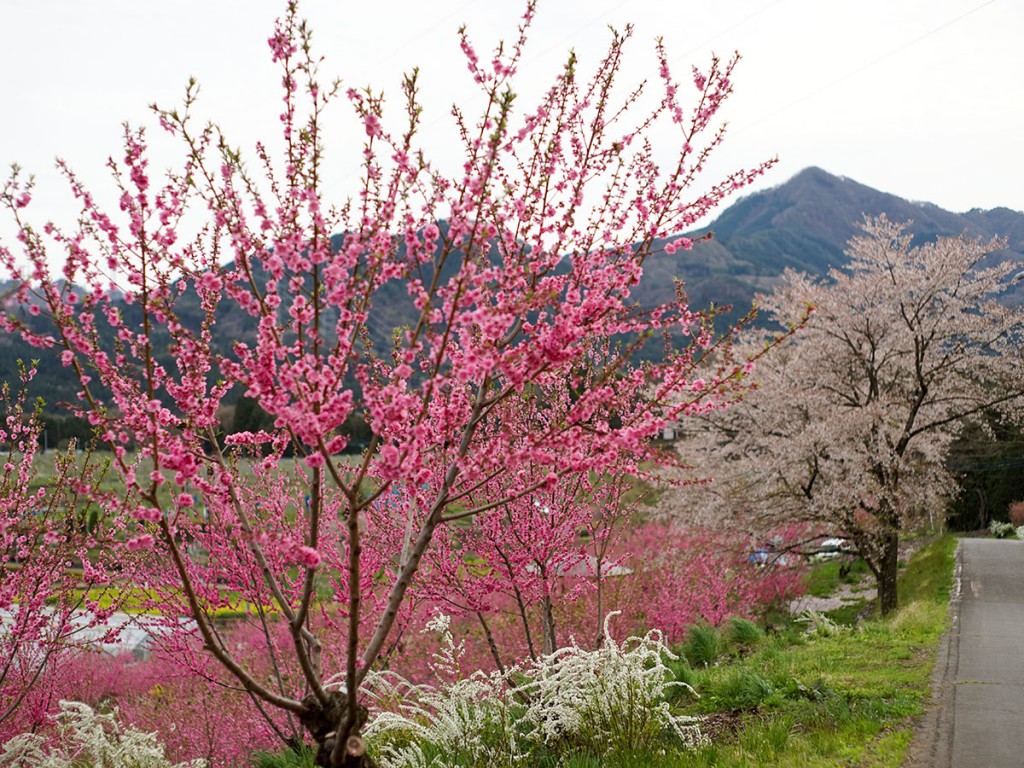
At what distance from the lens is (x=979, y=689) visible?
287 inches

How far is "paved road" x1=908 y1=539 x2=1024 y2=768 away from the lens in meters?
5.48

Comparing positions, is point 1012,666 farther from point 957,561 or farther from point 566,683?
point 957,561

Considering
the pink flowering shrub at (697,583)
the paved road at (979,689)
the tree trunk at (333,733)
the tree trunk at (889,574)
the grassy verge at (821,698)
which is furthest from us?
the tree trunk at (889,574)

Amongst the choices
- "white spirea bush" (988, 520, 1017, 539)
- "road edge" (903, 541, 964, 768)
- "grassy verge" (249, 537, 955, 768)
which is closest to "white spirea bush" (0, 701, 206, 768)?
"grassy verge" (249, 537, 955, 768)

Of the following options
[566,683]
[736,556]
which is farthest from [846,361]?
[566,683]

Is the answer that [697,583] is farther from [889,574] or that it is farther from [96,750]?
[96,750]

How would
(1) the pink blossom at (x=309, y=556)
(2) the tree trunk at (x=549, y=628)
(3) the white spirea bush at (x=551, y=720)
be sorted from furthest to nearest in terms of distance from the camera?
(2) the tree trunk at (x=549, y=628) → (3) the white spirea bush at (x=551, y=720) → (1) the pink blossom at (x=309, y=556)

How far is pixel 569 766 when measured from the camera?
470 cm

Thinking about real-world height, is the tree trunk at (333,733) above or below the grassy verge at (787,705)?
above

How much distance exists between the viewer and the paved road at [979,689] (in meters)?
5.48

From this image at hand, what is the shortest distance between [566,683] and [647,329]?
2899mm

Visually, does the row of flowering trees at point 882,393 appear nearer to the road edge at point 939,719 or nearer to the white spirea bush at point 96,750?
the road edge at point 939,719

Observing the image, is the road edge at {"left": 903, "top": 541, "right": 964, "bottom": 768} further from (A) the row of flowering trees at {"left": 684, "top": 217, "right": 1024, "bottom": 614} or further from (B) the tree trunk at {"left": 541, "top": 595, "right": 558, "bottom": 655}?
(A) the row of flowering trees at {"left": 684, "top": 217, "right": 1024, "bottom": 614}

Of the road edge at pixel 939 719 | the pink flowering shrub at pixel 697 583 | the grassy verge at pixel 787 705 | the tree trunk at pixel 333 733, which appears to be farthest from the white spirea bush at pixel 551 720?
the pink flowering shrub at pixel 697 583
